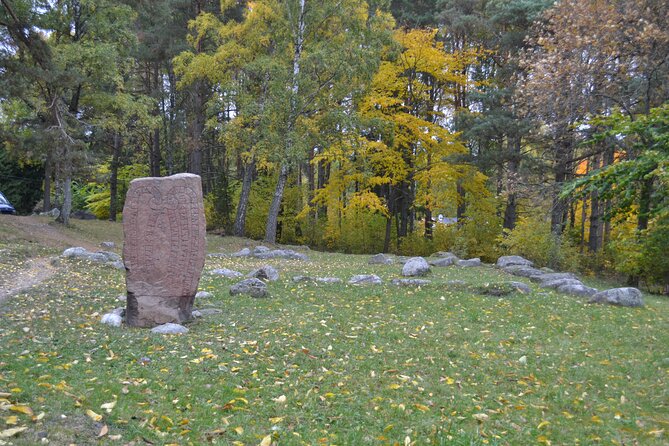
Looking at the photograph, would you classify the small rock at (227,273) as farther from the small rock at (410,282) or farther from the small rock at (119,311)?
the small rock at (119,311)

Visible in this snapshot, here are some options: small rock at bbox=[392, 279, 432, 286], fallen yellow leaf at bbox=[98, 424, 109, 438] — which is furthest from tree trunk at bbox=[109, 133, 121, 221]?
fallen yellow leaf at bbox=[98, 424, 109, 438]

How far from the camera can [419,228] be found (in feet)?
89.3

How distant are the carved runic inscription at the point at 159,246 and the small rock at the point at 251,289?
7.27 ft

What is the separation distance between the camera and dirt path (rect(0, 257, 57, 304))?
8625 mm

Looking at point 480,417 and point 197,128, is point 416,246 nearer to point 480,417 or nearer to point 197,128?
point 197,128

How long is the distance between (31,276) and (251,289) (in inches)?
186

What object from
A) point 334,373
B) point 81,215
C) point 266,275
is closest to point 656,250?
point 266,275

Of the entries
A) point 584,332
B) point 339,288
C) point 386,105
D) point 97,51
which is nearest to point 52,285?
point 339,288

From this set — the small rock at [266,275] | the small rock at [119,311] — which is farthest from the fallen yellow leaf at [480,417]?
the small rock at [266,275]

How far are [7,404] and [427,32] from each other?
21.4 metres

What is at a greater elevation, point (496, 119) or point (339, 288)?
point (496, 119)

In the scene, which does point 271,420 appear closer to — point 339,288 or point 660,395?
point 660,395

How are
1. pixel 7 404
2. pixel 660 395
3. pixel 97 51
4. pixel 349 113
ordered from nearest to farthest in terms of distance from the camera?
pixel 7 404, pixel 660 395, pixel 97 51, pixel 349 113

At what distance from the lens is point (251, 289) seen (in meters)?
9.48
